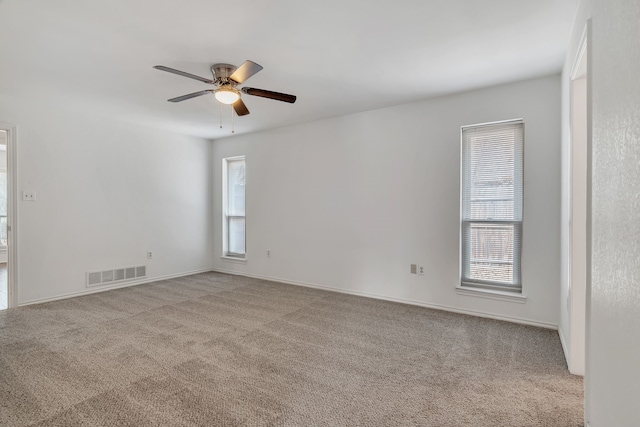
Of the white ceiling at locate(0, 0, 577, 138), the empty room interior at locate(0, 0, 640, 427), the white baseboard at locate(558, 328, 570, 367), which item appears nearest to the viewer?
the empty room interior at locate(0, 0, 640, 427)

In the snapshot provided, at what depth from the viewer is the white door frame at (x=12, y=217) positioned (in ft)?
13.5

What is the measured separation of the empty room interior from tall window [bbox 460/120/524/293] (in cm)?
2

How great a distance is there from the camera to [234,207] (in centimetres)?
641

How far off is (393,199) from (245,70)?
2.54 meters

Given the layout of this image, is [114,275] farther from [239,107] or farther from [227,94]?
[227,94]

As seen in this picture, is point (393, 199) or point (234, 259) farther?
point (234, 259)

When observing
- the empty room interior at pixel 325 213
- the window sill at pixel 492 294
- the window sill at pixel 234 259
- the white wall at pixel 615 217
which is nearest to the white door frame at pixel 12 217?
the empty room interior at pixel 325 213

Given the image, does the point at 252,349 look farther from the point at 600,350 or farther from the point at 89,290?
the point at 89,290

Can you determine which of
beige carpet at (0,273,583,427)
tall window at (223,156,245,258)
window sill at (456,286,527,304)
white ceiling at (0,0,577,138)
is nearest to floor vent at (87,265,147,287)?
beige carpet at (0,273,583,427)

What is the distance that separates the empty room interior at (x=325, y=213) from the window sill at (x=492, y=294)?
3 cm

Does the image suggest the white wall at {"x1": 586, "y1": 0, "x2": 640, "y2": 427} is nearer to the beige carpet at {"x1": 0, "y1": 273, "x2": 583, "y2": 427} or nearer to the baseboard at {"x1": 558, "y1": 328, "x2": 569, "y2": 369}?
the beige carpet at {"x1": 0, "y1": 273, "x2": 583, "y2": 427}

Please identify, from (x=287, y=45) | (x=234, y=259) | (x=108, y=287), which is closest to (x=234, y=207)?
(x=234, y=259)

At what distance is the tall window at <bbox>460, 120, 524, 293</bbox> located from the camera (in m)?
3.69

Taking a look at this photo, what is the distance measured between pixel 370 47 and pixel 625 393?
2.68 metres
